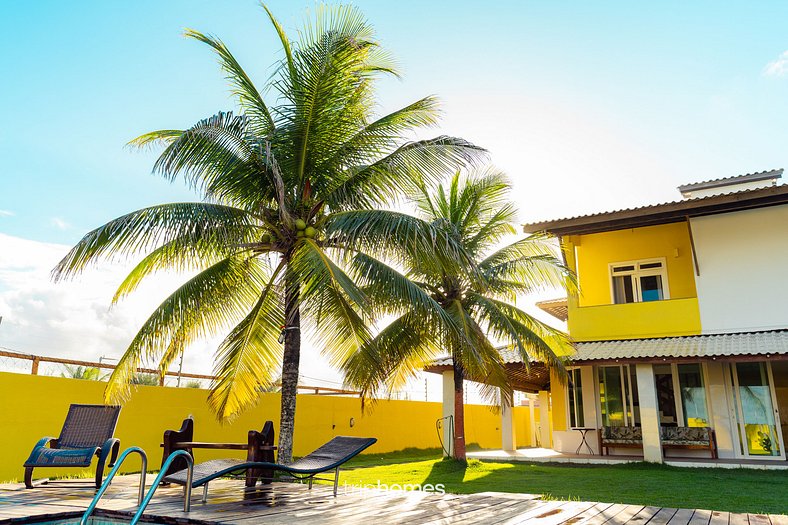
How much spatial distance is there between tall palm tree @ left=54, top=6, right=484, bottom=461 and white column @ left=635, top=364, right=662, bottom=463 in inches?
264

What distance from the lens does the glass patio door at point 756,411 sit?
12.2m

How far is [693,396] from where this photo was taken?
13.1 m

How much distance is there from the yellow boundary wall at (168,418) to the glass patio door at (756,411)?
29.4 feet

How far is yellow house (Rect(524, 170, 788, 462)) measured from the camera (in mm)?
12211

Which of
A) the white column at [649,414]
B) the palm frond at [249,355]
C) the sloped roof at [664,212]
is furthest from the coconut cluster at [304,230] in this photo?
→ the white column at [649,414]

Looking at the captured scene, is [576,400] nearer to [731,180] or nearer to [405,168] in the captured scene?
[731,180]

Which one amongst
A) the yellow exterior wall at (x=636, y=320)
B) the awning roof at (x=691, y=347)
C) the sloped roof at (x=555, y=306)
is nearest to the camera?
the awning roof at (x=691, y=347)

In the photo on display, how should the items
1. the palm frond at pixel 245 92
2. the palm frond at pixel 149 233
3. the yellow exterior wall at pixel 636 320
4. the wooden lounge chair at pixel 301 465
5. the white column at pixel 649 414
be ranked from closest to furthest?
the wooden lounge chair at pixel 301 465 < the palm frond at pixel 149 233 < the palm frond at pixel 245 92 < the white column at pixel 649 414 < the yellow exterior wall at pixel 636 320

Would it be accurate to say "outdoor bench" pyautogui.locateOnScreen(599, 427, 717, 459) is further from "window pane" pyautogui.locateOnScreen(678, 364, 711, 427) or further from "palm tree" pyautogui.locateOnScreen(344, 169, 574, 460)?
"palm tree" pyautogui.locateOnScreen(344, 169, 574, 460)

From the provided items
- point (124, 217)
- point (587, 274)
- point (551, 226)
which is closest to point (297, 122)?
point (124, 217)

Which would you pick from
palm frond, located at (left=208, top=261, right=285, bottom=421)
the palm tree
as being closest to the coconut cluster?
palm frond, located at (left=208, top=261, right=285, bottom=421)

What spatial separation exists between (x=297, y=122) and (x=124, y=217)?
108 inches

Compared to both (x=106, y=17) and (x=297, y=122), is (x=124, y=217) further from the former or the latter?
(x=106, y=17)

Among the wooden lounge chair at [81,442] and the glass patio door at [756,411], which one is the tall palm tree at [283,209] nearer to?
the wooden lounge chair at [81,442]
